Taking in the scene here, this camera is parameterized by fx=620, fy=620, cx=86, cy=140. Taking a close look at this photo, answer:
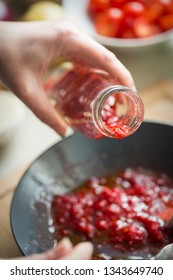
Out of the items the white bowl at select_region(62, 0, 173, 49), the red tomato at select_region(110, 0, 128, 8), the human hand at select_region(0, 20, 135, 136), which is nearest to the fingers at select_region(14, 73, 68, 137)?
the human hand at select_region(0, 20, 135, 136)

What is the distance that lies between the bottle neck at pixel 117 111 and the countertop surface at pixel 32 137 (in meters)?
0.23

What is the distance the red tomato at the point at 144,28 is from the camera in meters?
1.08

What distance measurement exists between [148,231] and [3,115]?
0.30 meters

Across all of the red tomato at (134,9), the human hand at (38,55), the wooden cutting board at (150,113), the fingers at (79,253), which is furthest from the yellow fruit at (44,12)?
the fingers at (79,253)

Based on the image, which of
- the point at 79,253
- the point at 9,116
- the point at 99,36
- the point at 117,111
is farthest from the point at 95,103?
the point at 99,36

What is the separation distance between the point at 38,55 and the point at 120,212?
226mm

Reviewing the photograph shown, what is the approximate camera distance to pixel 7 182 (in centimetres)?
89

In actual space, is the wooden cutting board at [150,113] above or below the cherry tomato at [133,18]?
below

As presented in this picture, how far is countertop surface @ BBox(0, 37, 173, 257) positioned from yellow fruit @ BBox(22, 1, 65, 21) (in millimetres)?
141

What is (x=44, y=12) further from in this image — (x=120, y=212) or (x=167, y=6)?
(x=120, y=212)

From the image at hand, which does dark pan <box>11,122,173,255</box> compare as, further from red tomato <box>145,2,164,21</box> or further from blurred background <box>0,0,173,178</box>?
red tomato <box>145,2,164,21</box>

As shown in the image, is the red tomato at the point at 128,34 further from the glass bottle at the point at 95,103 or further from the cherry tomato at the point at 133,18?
the glass bottle at the point at 95,103

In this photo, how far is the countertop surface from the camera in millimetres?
850

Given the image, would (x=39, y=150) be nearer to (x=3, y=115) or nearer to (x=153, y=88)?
(x=3, y=115)
